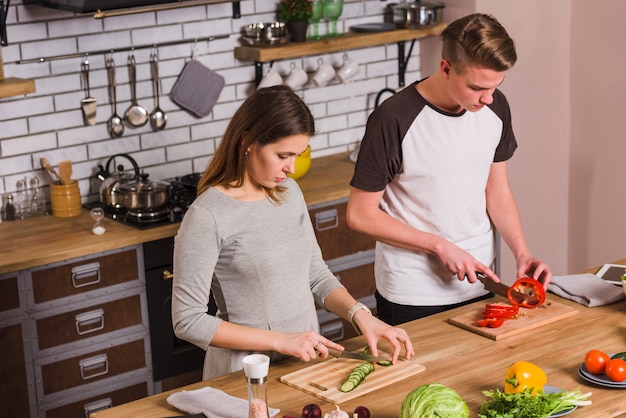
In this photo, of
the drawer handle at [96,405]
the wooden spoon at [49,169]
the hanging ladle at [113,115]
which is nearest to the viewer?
the drawer handle at [96,405]

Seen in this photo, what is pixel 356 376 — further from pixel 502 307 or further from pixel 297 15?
pixel 297 15

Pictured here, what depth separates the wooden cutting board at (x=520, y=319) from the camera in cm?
295

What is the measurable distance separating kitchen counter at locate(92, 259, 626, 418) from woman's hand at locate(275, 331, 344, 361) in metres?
0.11

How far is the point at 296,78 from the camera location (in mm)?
5102

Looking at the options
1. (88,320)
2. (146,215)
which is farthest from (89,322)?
(146,215)

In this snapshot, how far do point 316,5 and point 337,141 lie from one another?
2.58 ft

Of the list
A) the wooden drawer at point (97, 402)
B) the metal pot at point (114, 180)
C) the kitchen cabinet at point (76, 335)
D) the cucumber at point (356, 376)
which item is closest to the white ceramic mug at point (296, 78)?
the metal pot at point (114, 180)

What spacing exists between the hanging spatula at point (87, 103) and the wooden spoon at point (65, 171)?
24cm

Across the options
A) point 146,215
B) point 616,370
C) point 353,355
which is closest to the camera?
point 616,370

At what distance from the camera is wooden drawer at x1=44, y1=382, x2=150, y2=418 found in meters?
4.18

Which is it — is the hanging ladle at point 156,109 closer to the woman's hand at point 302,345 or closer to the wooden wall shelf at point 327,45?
the wooden wall shelf at point 327,45

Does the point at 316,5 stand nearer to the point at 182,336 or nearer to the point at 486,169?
the point at 486,169

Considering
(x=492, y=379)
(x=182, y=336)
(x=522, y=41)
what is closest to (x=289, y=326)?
(x=182, y=336)

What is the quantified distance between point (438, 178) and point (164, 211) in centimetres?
164
